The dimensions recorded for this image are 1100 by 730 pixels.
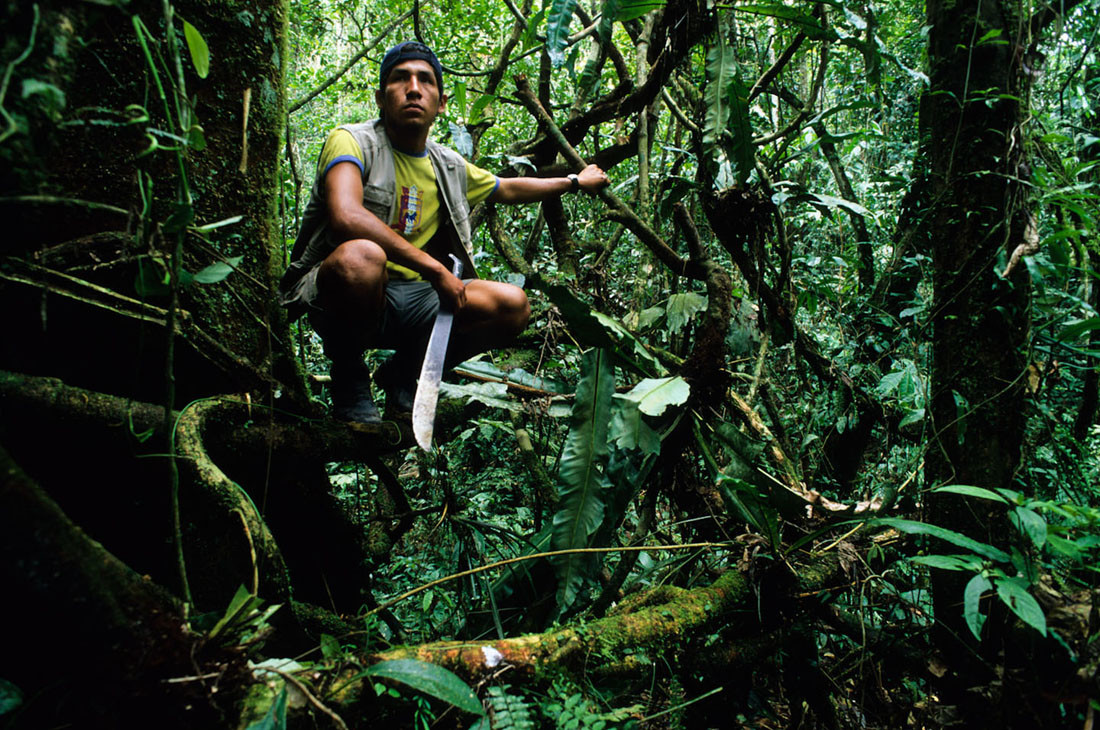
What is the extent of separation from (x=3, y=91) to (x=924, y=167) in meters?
2.98

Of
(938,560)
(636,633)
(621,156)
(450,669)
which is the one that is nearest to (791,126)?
(621,156)

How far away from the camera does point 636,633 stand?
165 centimetres

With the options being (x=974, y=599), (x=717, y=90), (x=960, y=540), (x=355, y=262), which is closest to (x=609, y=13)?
(x=717, y=90)

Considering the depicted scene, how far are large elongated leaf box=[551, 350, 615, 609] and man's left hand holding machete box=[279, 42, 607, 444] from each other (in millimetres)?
645

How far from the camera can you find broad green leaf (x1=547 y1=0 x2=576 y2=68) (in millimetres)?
2535

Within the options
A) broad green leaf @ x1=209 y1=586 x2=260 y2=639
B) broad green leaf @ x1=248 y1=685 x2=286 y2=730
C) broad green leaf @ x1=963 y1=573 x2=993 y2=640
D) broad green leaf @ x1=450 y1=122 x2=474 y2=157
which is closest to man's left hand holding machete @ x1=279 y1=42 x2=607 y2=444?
broad green leaf @ x1=450 y1=122 x2=474 y2=157

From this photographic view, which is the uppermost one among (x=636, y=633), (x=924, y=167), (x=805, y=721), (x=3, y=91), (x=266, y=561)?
(x=924, y=167)

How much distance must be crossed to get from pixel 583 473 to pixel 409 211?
134 centimetres

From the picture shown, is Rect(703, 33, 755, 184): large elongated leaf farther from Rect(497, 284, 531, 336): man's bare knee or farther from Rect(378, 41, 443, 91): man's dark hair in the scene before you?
Rect(378, 41, 443, 91): man's dark hair

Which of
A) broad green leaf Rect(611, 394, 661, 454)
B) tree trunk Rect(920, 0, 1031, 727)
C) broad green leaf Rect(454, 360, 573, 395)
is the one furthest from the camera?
broad green leaf Rect(454, 360, 573, 395)

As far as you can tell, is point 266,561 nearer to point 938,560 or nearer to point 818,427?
point 938,560

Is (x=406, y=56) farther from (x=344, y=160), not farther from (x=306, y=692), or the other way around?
(x=306, y=692)

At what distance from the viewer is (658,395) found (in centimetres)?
198

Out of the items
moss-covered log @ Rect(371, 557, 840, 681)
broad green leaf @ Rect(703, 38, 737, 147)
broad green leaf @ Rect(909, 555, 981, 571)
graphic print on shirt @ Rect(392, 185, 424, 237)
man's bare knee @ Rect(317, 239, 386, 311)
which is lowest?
moss-covered log @ Rect(371, 557, 840, 681)
